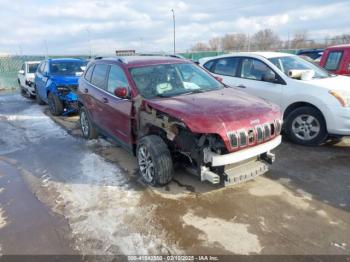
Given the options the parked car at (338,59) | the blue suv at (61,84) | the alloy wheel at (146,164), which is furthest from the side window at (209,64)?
the alloy wheel at (146,164)

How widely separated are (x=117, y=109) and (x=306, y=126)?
3.65 metres

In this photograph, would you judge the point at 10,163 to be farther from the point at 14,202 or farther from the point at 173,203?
the point at 173,203

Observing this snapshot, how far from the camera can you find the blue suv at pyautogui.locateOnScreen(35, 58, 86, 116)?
890 cm

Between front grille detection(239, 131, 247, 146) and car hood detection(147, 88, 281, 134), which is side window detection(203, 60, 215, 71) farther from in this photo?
front grille detection(239, 131, 247, 146)

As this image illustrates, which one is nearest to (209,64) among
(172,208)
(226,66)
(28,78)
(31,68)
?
(226,66)

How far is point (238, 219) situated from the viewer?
341 cm

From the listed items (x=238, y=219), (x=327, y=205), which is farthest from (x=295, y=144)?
(x=238, y=219)

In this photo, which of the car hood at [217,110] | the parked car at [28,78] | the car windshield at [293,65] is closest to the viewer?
the car hood at [217,110]

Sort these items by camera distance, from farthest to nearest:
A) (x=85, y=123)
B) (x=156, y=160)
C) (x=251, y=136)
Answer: (x=85, y=123) < (x=156, y=160) < (x=251, y=136)

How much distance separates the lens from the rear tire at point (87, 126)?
6.31 metres

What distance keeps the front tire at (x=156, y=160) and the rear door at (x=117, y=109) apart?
593 mm

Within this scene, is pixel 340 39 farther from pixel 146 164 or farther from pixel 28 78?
pixel 146 164

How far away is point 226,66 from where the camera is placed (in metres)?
7.14

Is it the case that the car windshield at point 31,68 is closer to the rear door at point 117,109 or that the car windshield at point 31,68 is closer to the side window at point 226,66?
the side window at point 226,66
